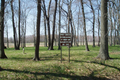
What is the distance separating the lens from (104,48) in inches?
317

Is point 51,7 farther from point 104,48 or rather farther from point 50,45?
point 104,48

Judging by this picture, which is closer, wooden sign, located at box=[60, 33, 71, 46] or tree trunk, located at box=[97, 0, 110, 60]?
wooden sign, located at box=[60, 33, 71, 46]

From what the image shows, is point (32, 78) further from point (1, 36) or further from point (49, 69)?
point (1, 36)

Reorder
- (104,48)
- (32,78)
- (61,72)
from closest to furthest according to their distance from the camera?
(32,78)
(61,72)
(104,48)

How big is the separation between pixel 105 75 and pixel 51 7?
17.6 meters

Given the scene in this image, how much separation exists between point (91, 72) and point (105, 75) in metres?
Result: 0.79

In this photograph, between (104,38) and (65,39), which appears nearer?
(65,39)

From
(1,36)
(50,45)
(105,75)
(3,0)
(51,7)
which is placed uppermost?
(51,7)

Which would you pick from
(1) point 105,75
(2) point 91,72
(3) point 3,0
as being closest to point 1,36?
(3) point 3,0

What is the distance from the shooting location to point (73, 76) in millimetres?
5371

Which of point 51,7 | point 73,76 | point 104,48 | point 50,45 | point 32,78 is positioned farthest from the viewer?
point 51,7

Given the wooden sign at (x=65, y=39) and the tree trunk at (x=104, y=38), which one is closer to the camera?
the wooden sign at (x=65, y=39)

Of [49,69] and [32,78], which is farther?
[49,69]

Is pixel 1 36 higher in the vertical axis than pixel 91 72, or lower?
higher
